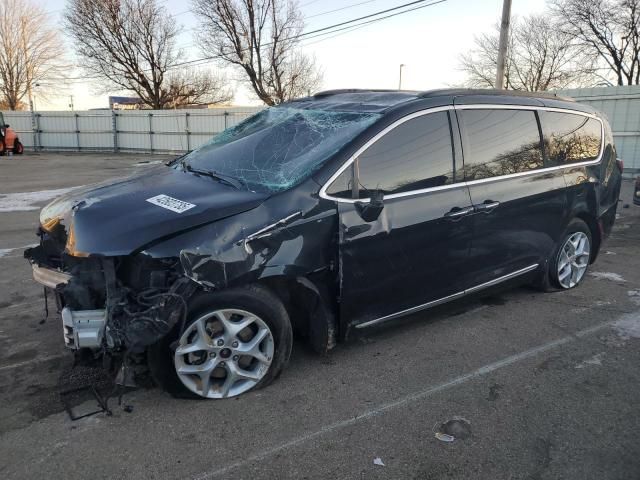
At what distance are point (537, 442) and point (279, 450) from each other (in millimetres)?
1333

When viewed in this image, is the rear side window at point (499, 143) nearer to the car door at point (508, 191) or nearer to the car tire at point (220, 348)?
the car door at point (508, 191)

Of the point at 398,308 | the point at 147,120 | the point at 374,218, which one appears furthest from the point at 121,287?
the point at 147,120

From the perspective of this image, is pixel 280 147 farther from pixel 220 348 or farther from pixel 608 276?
pixel 608 276

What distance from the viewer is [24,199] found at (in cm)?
1074

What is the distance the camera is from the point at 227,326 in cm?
290

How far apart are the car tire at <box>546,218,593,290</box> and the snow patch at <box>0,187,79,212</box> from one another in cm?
826

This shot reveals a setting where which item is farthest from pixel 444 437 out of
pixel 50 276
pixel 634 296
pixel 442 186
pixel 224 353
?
pixel 634 296

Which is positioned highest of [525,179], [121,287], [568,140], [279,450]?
[568,140]

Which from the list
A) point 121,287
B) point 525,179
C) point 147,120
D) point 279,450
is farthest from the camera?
point 147,120

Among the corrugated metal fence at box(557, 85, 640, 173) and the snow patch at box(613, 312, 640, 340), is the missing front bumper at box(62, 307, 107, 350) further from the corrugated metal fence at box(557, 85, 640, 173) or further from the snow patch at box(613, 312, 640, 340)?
the corrugated metal fence at box(557, 85, 640, 173)

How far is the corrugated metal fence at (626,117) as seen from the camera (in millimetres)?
14609

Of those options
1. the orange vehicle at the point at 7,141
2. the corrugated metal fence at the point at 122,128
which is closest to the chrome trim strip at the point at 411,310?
the corrugated metal fence at the point at 122,128

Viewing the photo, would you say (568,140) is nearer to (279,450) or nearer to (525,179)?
(525,179)

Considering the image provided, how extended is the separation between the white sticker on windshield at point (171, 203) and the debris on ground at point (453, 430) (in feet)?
6.05
